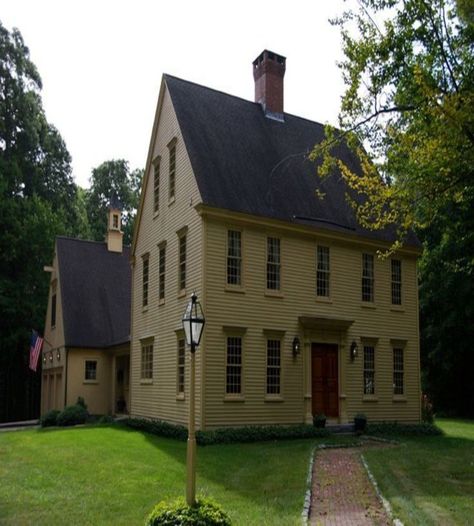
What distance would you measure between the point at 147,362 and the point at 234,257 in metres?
6.61

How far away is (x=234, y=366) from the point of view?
19.2 metres

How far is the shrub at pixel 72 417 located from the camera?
25609 millimetres

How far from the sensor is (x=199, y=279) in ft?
62.8

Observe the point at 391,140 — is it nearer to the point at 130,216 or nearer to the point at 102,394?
the point at 102,394

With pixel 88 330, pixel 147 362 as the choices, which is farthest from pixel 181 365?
pixel 88 330

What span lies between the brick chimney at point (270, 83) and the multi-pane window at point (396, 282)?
24.1 feet

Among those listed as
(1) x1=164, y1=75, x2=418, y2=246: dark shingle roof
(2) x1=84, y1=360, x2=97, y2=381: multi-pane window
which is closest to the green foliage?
(1) x1=164, y1=75, x2=418, y2=246: dark shingle roof

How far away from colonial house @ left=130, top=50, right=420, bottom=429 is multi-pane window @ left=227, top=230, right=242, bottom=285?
4 centimetres

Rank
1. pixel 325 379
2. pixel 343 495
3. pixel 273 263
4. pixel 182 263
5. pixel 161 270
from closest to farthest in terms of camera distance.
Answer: pixel 343 495
pixel 273 263
pixel 182 263
pixel 325 379
pixel 161 270

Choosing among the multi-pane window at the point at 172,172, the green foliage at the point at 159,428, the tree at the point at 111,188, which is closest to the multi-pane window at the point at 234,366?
the green foliage at the point at 159,428

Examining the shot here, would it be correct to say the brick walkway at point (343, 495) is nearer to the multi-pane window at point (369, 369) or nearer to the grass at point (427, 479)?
the grass at point (427, 479)

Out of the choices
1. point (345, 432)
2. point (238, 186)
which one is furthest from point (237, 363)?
point (238, 186)

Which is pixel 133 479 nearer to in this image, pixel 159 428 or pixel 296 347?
pixel 159 428

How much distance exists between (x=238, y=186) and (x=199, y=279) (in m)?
3.52
